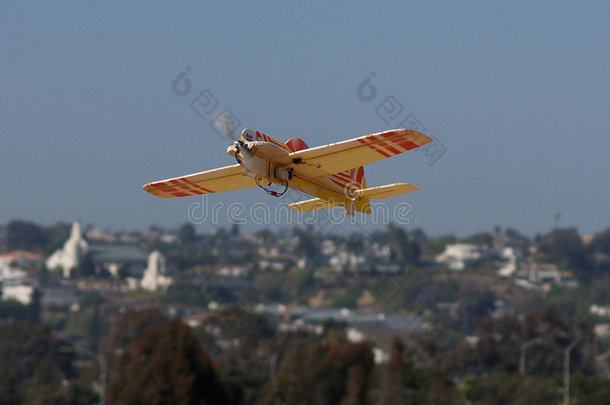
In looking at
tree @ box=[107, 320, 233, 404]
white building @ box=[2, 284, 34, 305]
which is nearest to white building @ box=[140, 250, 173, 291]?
white building @ box=[2, 284, 34, 305]

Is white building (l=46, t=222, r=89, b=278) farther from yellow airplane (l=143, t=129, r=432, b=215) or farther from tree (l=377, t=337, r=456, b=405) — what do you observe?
yellow airplane (l=143, t=129, r=432, b=215)

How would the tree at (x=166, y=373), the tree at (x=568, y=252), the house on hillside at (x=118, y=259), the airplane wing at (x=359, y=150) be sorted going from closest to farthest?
the airplane wing at (x=359, y=150) < the tree at (x=166, y=373) < the house on hillside at (x=118, y=259) < the tree at (x=568, y=252)

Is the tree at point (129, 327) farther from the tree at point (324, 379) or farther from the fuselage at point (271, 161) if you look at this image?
the fuselage at point (271, 161)

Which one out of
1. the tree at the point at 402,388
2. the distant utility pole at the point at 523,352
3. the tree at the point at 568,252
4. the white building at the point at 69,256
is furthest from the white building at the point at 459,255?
the tree at the point at 402,388

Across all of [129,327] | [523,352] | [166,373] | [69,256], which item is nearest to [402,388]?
[166,373]

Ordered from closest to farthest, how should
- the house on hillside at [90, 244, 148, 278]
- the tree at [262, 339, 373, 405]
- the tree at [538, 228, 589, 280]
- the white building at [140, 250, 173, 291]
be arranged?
the tree at [262, 339, 373, 405] → the white building at [140, 250, 173, 291] → the house on hillside at [90, 244, 148, 278] → the tree at [538, 228, 589, 280]

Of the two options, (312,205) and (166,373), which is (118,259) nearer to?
(166,373)

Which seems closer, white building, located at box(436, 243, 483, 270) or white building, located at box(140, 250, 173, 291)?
white building, located at box(140, 250, 173, 291)
